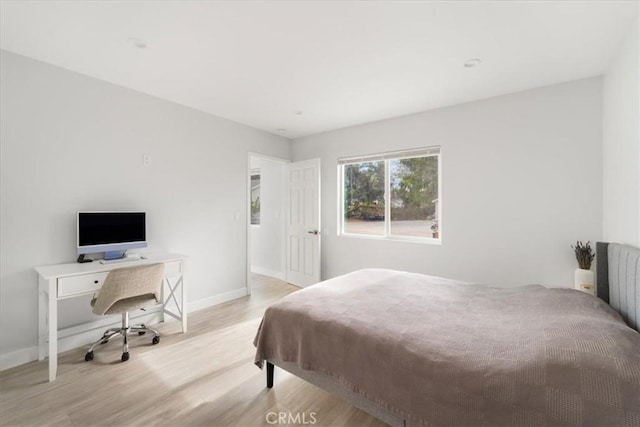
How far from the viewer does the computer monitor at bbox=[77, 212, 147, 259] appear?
8.43 ft

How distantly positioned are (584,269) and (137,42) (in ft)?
13.8

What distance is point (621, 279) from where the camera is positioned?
5.96ft

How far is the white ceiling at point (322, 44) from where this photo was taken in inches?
69.8

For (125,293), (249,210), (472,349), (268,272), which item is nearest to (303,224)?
(249,210)

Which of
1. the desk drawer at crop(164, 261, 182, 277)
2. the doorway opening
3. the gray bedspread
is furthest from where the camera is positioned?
the doorway opening

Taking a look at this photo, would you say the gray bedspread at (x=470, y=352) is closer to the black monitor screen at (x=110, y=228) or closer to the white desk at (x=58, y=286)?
the white desk at (x=58, y=286)

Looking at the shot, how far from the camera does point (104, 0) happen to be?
1.70 meters

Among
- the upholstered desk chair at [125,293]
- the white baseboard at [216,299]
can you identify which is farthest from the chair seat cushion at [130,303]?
the white baseboard at [216,299]

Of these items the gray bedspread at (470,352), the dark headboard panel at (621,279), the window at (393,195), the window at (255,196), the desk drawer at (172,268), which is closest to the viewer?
the gray bedspread at (470,352)

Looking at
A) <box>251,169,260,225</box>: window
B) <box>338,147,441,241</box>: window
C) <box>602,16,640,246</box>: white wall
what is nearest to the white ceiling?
<box>602,16,640,246</box>: white wall

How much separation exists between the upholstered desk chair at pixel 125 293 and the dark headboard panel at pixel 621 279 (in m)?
3.39

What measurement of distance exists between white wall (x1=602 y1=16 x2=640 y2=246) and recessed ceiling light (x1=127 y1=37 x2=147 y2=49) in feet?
11.0

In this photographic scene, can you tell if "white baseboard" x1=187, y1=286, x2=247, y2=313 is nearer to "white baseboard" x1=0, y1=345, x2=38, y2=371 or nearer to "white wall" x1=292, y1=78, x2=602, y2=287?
"white baseboard" x1=0, y1=345, x2=38, y2=371

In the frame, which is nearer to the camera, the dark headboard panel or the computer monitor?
the dark headboard panel
